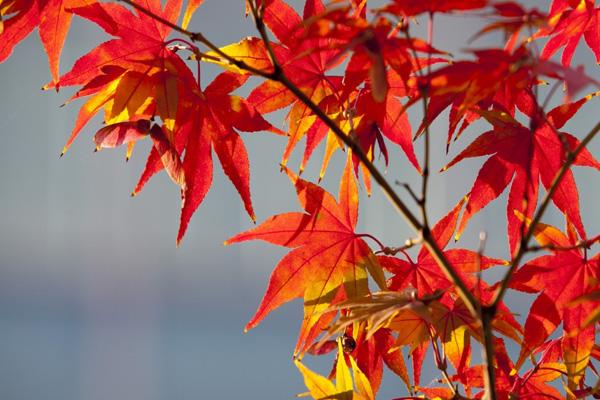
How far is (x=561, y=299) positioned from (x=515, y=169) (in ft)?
0.53

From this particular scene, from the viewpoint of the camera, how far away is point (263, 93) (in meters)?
0.80

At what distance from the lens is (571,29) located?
82cm

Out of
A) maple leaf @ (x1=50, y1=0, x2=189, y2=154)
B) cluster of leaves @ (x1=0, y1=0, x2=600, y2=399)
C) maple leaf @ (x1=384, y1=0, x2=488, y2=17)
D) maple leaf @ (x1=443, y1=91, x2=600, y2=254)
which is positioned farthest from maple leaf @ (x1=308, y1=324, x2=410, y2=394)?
maple leaf @ (x1=384, y1=0, x2=488, y2=17)

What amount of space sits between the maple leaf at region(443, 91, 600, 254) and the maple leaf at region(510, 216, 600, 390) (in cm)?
5

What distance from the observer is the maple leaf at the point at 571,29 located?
0.78 meters

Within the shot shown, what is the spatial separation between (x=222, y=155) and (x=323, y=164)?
148 mm

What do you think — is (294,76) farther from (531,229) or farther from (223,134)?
(531,229)

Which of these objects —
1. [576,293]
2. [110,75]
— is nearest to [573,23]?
[576,293]

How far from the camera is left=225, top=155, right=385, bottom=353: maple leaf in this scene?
0.75m

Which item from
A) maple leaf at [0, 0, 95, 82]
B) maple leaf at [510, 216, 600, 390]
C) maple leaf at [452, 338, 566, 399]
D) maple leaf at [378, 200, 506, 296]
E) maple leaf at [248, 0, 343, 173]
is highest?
maple leaf at [0, 0, 95, 82]

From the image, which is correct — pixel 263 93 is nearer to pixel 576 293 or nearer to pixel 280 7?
pixel 280 7

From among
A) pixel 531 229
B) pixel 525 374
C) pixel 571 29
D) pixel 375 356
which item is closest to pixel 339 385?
pixel 375 356

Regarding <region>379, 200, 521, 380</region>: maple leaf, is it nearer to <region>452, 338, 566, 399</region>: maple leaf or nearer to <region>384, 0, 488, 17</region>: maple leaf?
<region>452, 338, 566, 399</region>: maple leaf

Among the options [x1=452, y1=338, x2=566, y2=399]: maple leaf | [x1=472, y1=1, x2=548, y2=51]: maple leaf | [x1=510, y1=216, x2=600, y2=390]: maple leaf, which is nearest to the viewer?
[x1=472, y1=1, x2=548, y2=51]: maple leaf
